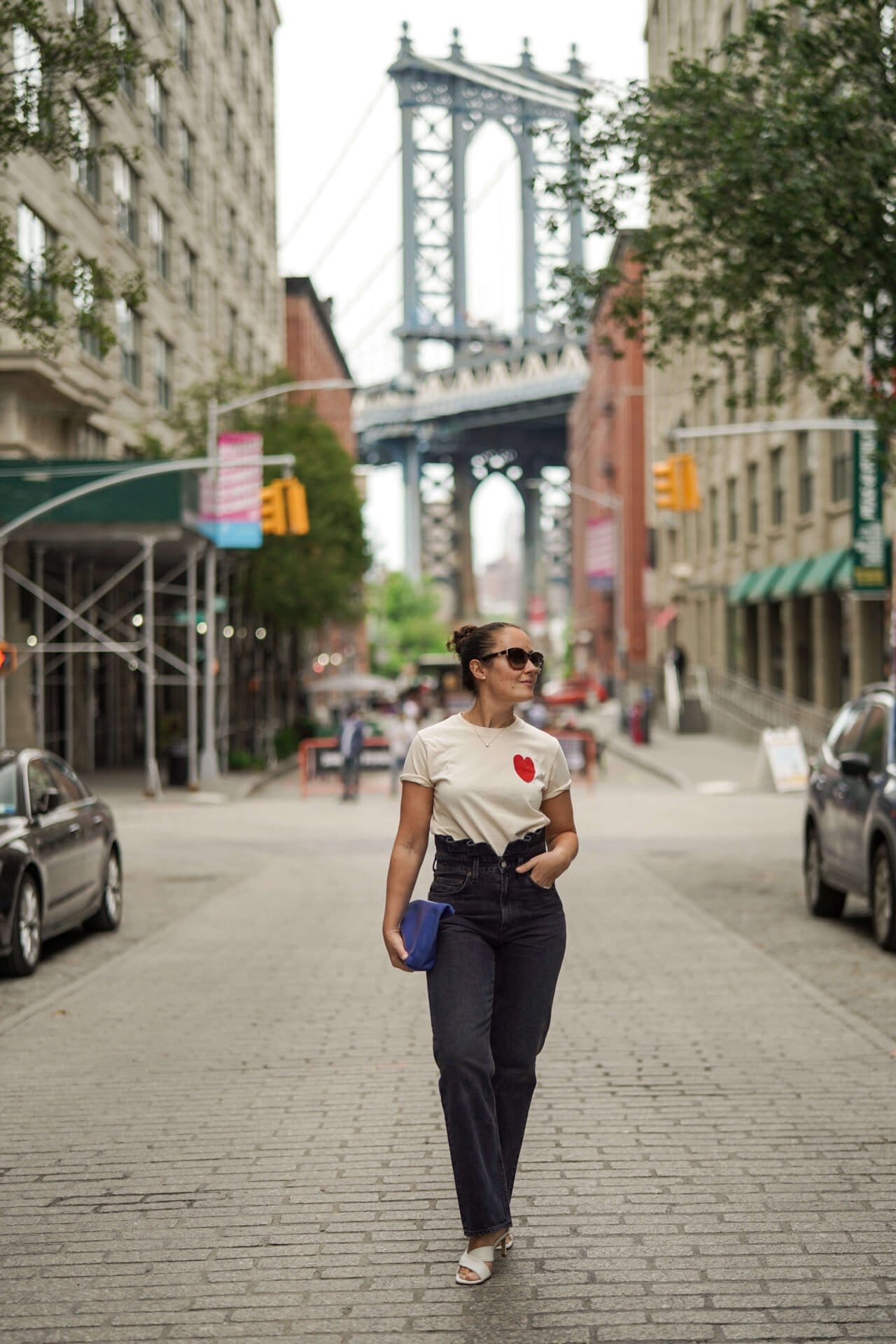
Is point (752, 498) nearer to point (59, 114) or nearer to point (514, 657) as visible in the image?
point (59, 114)

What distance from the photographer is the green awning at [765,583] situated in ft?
144

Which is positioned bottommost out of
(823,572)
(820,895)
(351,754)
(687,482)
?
(351,754)

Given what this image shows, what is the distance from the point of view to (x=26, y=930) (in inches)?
434

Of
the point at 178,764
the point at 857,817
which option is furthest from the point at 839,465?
the point at 857,817

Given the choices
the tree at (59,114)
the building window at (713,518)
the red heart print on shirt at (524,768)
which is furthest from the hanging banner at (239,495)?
the red heart print on shirt at (524,768)

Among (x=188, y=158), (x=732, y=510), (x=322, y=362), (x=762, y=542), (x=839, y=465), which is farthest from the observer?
(x=322, y=362)

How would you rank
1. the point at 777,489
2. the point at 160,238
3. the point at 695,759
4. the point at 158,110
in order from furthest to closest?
1. the point at 777,489
2. the point at 158,110
3. the point at 160,238
4. the point at 695,759

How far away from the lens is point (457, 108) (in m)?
153

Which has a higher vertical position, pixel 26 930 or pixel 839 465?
pixel 839 465

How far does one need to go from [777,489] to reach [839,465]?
23.3ft

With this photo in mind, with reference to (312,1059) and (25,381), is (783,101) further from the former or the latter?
(25,381)

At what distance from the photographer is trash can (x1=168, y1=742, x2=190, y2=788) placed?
34.8 meters

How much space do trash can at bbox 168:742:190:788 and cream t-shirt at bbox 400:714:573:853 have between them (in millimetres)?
30285

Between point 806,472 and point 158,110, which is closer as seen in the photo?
point 806,472
